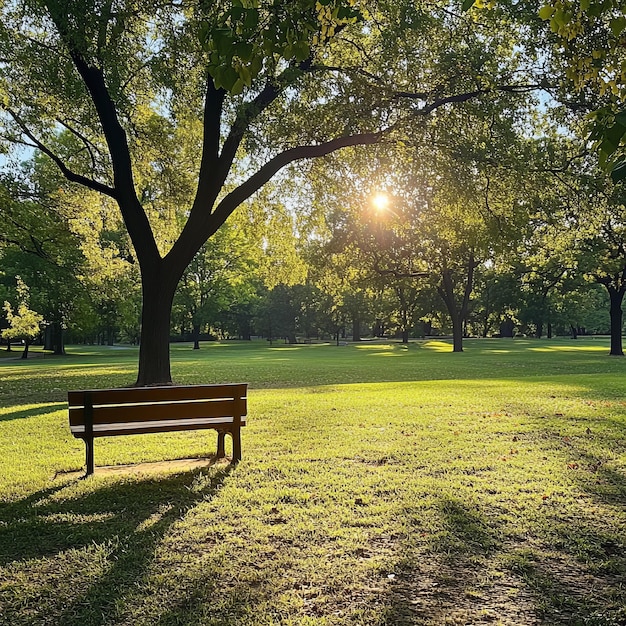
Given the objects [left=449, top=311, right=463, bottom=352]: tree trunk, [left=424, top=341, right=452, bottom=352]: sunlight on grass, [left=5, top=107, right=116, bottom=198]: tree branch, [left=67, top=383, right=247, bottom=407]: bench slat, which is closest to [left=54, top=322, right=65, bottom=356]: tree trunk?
[left=424, top=341, right=452, bottom=352]: sunlight on grass

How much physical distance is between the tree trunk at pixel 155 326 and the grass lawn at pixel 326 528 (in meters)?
4.46

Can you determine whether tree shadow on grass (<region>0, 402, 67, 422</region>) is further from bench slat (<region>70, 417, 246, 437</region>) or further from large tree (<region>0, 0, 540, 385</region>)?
bench slat (<region>70, 417, 246, 437</region>)

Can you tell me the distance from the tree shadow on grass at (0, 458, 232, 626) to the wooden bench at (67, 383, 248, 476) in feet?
1.72

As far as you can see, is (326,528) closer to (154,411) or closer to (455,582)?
(455,582)

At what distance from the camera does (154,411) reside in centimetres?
598

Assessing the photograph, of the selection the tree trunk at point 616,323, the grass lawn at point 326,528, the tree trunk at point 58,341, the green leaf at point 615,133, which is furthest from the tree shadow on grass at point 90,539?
the tree trunk at point 58,341

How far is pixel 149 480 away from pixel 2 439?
3.74 meters

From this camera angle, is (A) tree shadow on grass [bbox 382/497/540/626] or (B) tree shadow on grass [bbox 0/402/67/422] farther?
(B) tree shadow on grass [bbox 0/402/67/422]

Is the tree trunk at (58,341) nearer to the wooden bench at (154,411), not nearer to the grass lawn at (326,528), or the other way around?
the grass lawn at (326,528)

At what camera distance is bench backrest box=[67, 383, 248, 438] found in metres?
5.80

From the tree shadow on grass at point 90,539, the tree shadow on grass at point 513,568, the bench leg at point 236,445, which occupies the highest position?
the bench leg at point 236,445

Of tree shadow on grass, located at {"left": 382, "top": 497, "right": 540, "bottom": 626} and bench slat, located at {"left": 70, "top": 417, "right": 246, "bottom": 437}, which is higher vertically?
bench slat, located at {"left": 70, "top": 417, "right": 246, "bottom": 437}

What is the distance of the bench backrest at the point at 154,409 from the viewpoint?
5.80m

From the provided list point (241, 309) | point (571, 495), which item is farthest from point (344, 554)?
point (241, 309)
